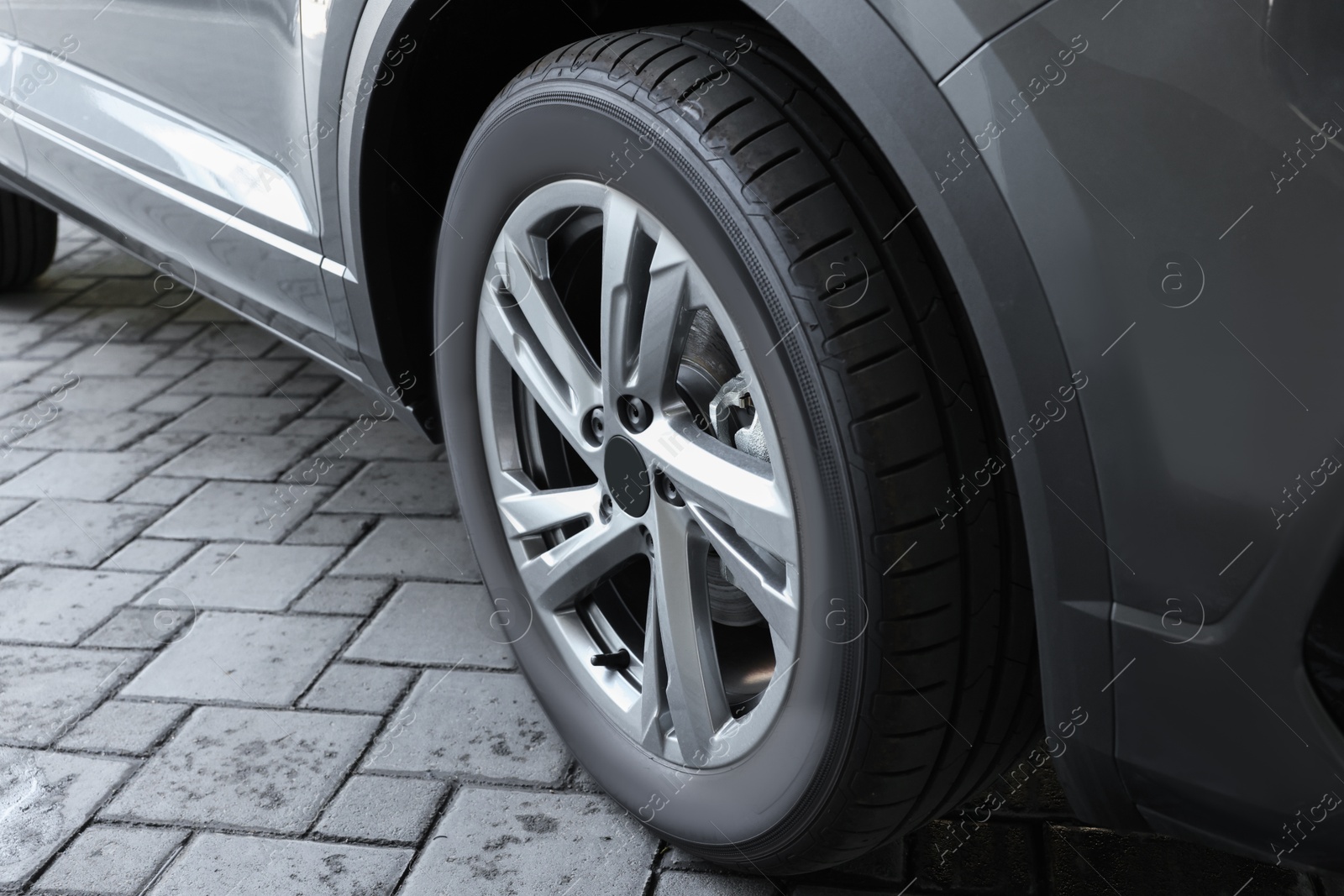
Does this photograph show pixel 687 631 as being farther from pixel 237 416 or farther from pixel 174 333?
pixel 174 333

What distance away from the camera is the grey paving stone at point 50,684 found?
6.41 ft

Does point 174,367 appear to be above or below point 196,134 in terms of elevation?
below

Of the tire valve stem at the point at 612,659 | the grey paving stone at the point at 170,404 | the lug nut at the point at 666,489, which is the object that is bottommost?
the grey paving stone at the point at 170,404

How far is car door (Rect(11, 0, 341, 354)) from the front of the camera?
185cm

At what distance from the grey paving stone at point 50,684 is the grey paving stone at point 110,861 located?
306mm

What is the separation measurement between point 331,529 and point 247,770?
804mm

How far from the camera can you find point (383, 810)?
5.65 ft

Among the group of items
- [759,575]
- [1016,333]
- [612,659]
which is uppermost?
[1016,333]

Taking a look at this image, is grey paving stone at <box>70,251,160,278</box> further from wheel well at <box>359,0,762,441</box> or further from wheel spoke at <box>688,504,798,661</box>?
wheel spoke at <box>688,504,798,661</box>

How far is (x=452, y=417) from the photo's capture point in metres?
1.85

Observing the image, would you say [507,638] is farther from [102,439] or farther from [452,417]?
[102,439]

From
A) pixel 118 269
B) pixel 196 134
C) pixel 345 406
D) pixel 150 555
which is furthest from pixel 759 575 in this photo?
pixel 118 269

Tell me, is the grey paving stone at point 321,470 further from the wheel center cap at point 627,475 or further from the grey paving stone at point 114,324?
the wheel center cap at point 627,475

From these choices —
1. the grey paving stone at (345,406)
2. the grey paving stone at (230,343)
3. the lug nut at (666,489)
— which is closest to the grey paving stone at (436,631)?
the lug nut at (666,489)
